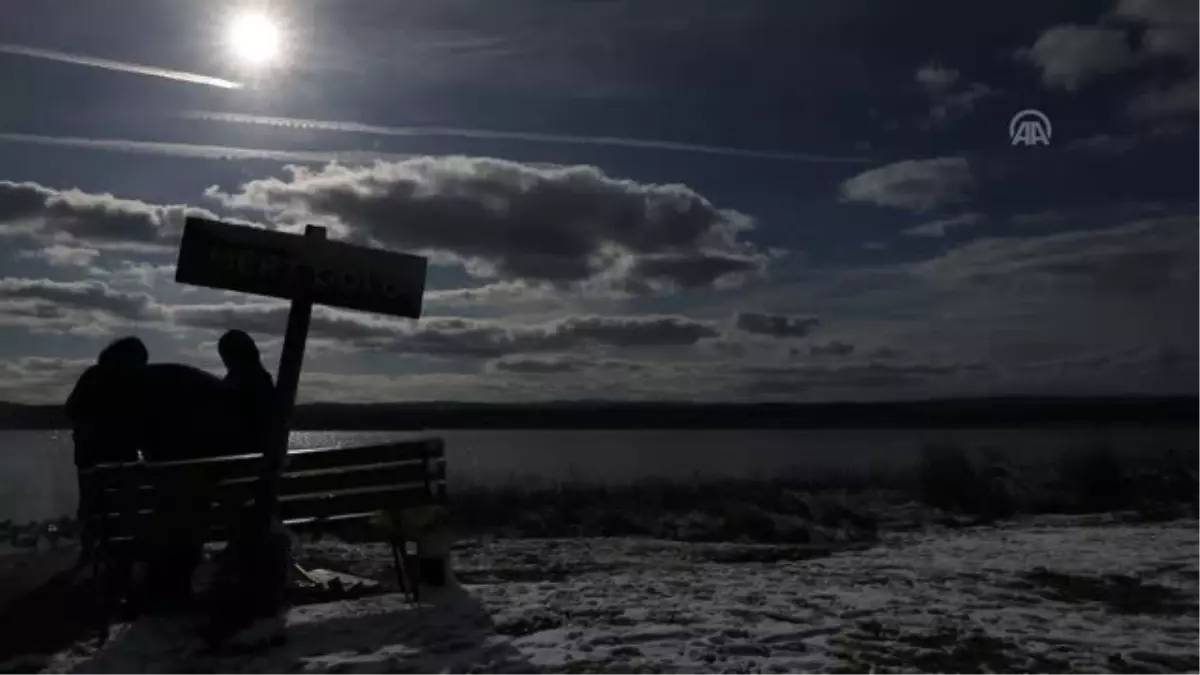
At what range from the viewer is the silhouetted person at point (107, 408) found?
7840 mm

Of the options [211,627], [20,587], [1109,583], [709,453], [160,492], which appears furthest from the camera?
[709,453]

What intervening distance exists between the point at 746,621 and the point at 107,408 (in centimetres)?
499

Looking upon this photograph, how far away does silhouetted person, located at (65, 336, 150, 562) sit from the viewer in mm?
7840

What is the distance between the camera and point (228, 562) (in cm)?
736

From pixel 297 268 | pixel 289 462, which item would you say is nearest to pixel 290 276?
pixel 297 268

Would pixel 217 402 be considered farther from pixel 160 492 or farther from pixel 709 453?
pixel 709 453

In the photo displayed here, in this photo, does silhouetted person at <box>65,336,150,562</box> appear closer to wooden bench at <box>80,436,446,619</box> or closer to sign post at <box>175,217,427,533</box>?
wooden bench at <box>80,436,446,619</box>

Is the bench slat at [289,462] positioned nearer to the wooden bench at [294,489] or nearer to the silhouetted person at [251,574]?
the wooden bench at [294,489]

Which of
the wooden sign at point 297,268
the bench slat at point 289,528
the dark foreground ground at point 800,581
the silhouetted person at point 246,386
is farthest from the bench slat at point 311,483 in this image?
the wooden sign at point 297,268

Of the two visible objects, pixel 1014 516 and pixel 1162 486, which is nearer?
pixel 1014 516

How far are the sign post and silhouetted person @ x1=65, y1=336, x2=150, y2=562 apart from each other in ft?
3.98

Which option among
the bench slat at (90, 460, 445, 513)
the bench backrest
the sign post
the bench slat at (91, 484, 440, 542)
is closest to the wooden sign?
the sign post

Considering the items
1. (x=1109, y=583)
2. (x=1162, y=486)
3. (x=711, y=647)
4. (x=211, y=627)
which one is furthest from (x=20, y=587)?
(x=1162, y=486)

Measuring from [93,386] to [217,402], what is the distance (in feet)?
2.95
